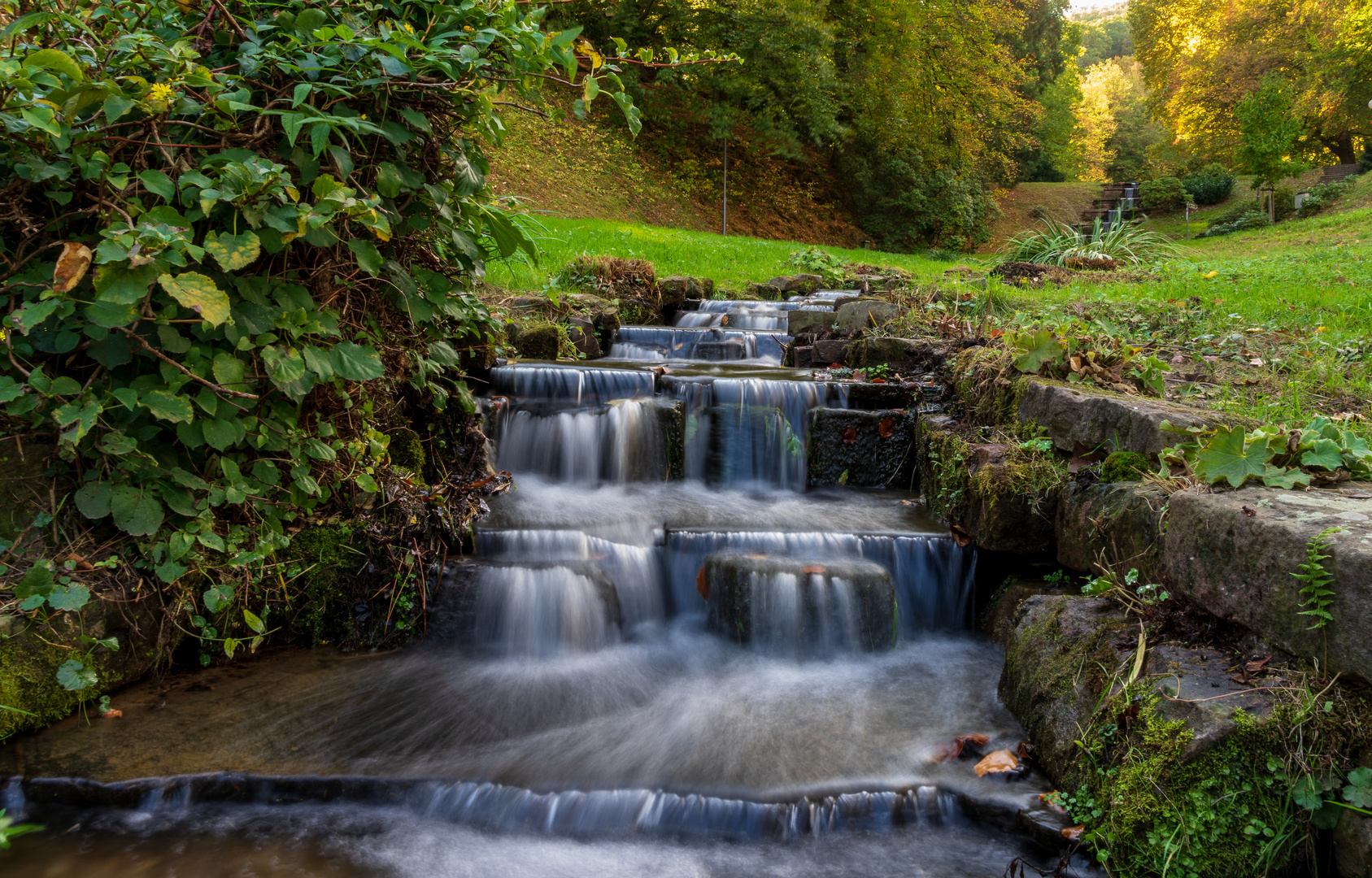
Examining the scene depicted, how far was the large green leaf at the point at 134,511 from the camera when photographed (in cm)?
261

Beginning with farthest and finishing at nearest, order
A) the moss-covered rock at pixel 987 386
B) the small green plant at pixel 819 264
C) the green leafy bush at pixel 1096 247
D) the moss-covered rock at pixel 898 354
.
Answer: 1. the small green plant at pixel 819 264
2. the green leafy bush at pixel 1096 247
3. the moss-covered rock at pixel 898 354
4. the moss-covered rock at pixel 987 386

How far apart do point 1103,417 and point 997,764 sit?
169 cm

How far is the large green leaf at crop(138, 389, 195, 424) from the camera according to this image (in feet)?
8.23

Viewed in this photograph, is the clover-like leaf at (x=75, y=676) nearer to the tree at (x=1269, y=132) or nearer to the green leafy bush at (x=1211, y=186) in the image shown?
the tree at (x=1269, y=132)

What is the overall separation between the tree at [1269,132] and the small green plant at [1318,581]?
2500cm

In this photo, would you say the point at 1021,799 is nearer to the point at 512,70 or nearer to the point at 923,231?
the point at 512,70

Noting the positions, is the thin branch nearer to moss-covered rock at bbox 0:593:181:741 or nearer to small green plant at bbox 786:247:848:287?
moss-covered rock at bbox 0:593:181:741

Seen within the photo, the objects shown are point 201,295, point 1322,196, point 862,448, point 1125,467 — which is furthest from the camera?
point 1322,196

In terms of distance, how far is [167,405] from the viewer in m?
2.53

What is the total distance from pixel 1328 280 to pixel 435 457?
900 cm

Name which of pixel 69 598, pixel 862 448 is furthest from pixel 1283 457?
pixel 69 598

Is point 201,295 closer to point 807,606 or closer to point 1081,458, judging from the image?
point 807,606

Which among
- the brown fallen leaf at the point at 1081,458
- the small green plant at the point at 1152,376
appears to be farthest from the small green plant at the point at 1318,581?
the small green plant at the point at 1152,376

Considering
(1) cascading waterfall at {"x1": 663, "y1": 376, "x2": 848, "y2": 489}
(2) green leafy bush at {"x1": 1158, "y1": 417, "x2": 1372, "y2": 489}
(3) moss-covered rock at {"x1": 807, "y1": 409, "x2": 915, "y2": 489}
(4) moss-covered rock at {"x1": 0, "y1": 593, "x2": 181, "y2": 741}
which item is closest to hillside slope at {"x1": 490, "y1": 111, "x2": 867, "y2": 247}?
(1) cascading waterfall at {"x1": 663, "y1": 376, "x2": 848, "y2": 489}
